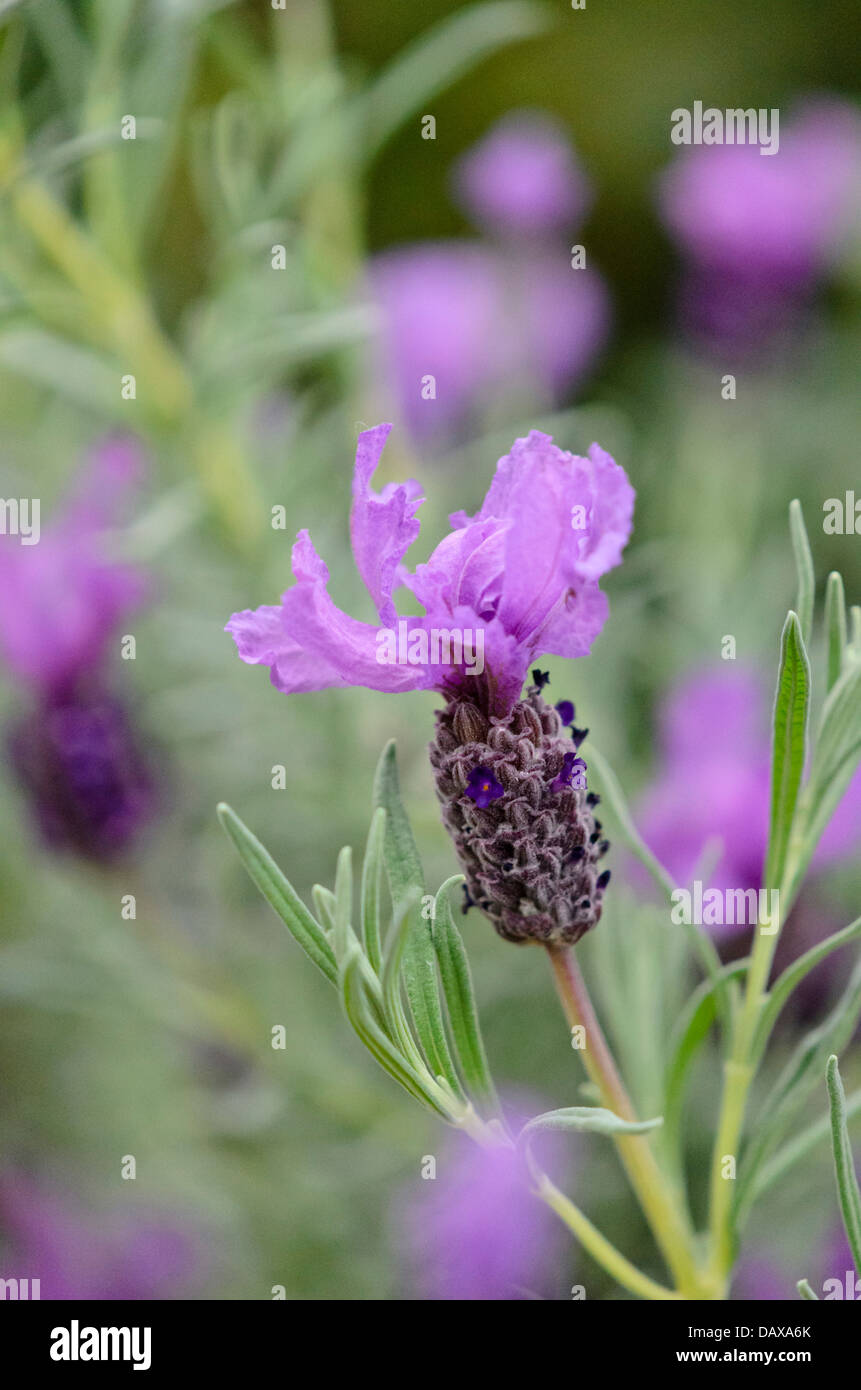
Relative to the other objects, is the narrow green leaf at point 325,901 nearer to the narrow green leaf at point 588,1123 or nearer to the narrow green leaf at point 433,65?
the narrow green leaf at point 588,1123

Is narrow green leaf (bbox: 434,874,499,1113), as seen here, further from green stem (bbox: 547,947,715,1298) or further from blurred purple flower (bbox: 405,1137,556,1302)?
blurred purple flower (bbox: 405,1137,556,1302)

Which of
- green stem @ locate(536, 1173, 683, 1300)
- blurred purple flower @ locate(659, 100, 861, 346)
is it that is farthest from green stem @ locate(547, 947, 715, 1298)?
blurred purple flower @ locate(659, 100, 861, 346)

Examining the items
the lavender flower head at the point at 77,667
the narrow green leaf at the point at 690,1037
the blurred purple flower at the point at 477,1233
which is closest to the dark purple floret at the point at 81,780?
the lavender flower head at the point at 77,667

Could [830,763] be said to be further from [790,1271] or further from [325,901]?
[790,1271]

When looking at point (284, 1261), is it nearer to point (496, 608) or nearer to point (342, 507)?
point (342, 507)

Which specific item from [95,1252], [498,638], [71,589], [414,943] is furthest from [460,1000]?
[95,1252]
